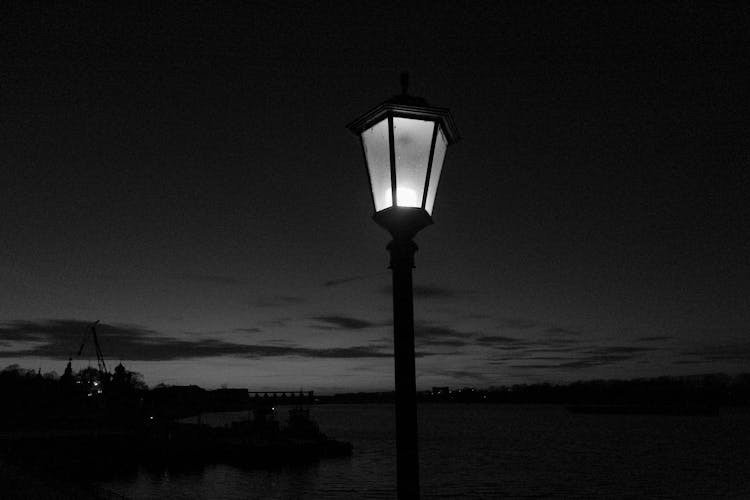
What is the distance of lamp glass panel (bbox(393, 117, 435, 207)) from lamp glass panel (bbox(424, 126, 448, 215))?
0.31 feet

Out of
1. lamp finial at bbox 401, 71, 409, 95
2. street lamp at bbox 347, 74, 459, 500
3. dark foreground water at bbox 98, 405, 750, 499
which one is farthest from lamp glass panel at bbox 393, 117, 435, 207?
dark foreground water at bbox 98, 405, 750, 499

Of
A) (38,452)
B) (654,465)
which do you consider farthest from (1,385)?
(654,465)

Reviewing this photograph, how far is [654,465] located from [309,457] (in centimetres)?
4398

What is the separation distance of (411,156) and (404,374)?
1.51 m

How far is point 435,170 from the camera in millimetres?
4820

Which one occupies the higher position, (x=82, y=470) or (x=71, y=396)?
(x=71, y=396)

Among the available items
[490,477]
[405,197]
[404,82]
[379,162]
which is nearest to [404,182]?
[405,197]

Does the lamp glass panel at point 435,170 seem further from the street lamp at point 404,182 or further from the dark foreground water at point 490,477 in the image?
the dark foreground water at point 490,477

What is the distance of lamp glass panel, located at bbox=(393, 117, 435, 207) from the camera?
4.60 metres

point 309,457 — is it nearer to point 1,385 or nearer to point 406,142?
point 406,142

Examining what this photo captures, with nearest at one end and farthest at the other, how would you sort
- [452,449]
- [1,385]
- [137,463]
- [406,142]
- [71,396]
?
[406,142], [137,463], [452,449], [1,385], [71,396]

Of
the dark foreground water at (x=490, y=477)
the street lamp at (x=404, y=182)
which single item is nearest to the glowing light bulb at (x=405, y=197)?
the street lamp at (x=404, y=182)

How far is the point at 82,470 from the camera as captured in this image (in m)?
64.4

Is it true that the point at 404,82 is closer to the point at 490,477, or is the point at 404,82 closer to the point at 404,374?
the point at 404,374
